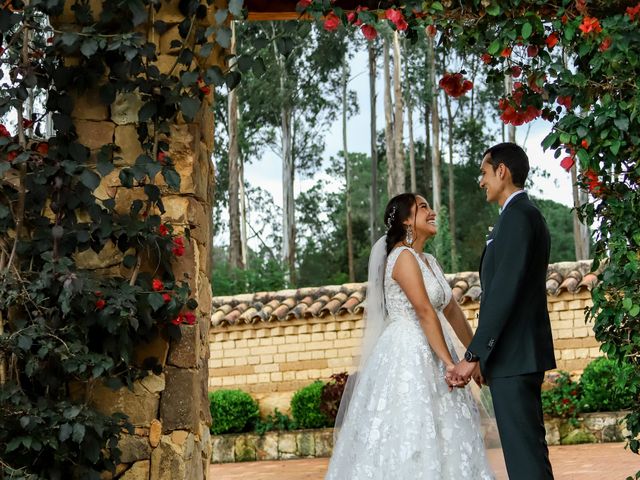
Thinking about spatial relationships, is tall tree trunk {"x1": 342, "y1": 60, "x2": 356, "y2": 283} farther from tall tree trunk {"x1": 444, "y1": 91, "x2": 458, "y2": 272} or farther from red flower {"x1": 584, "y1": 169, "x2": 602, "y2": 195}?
red flower {"x1": 584, "y1": 169, "x2": 602, "y2": 195}

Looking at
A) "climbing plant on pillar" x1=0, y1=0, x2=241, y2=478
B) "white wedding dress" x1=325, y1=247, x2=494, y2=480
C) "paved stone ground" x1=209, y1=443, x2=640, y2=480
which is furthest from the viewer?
"paved stone ground" x1=209, y1=443, x2=640, y2=480

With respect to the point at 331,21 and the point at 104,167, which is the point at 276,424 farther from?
the point at 331,21

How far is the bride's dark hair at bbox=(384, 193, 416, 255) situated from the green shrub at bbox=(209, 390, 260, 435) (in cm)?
859

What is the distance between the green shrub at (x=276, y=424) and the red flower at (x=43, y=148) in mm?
9387

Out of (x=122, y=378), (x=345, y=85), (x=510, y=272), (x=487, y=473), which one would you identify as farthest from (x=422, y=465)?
(x=345, y=85)

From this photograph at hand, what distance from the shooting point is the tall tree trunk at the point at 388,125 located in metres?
27.3

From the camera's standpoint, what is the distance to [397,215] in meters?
5.37

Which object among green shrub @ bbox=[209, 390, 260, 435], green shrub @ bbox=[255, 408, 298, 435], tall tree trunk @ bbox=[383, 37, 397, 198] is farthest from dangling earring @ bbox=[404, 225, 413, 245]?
tall tree trunk @ bbox=[383, 37, 397, 198]

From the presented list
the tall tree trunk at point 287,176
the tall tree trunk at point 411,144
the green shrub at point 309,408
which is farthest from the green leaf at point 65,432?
the tall tree trunk at point 411,144

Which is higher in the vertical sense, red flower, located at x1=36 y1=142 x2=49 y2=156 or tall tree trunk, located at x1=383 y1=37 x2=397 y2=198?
tall tree trunk, located at x1=383 y1=37 x2=397 y2=198

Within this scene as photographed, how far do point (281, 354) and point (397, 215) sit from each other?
9209mm

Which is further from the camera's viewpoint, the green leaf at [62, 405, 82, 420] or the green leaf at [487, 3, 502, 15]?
the green leaf at [487, 3, 502, 15]

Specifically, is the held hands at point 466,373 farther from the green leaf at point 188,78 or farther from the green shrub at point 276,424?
the green shrub at point 276,424

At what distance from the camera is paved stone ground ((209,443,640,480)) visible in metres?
8.55
